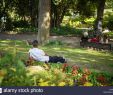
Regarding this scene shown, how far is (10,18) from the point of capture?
133 ft

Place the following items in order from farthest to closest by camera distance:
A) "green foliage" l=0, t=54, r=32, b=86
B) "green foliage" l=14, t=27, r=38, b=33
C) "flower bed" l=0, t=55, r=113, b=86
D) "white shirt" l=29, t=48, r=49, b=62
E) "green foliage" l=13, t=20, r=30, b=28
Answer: "green foliage" l=13, t=20, r=30, b=28, "green foliage" l=14, t=27, r=38, b=33, "white shirt" l=29, t=48, r=49, b=62, "flower bed" l=0, t=55, r=113, b=86, "green foliage" l=0, t=54, r=32, b=86

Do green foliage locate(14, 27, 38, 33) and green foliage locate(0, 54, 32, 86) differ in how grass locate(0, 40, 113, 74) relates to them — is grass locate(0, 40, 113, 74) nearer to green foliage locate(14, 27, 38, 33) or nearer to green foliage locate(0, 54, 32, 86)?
green foliage locate(0, 54, 32, 86)

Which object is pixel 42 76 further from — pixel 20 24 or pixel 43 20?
pixel 20 24

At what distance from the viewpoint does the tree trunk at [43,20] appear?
2520cm

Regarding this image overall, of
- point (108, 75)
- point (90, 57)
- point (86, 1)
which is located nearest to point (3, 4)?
point (86, 1)

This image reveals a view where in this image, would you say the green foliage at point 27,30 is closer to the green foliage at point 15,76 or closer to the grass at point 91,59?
the grass at point 91,59

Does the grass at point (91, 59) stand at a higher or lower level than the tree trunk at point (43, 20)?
lower

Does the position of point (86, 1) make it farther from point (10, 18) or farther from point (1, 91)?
point (1, 91)

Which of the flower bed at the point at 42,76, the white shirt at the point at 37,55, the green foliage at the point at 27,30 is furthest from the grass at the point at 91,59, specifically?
the green foliage at the point at 27,30

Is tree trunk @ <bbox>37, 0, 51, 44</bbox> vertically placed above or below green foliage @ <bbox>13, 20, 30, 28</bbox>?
above

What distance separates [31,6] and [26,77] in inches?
1197

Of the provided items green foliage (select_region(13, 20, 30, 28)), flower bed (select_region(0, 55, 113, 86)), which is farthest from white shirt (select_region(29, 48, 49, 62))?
green foliage (select_region(13, 20, 30, 28))

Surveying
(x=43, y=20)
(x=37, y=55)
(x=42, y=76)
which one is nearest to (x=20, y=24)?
(x=43, y=20)

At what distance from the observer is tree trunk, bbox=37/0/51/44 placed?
25.2 m
